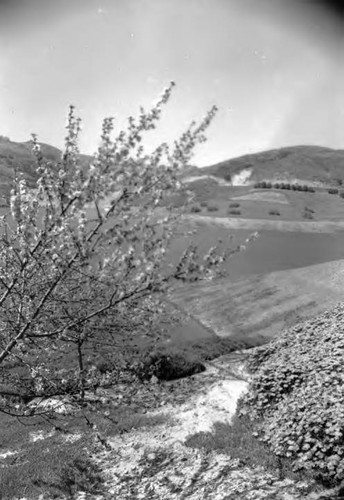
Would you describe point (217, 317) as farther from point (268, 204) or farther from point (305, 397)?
point (268, 204)

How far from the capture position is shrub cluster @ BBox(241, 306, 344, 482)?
17.1 meters

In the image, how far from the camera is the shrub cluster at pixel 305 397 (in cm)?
1714

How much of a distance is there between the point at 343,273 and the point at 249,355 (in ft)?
67.8

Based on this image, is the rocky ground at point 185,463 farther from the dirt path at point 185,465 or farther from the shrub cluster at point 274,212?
the shrub cluster at point 274,212

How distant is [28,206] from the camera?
10719mm

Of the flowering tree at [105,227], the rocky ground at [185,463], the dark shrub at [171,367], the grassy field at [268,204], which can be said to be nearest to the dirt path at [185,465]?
the rocky ground at [185,463]

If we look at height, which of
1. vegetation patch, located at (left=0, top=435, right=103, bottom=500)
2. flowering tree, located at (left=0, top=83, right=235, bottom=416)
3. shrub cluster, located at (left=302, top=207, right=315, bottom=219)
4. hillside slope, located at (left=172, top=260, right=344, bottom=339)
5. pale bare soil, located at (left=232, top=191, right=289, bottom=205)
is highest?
pale bare soil, located at (left=232, top=191, right=289, bottom=205)

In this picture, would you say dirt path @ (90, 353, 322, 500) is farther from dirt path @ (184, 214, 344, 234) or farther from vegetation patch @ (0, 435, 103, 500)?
dirt path @ (184, 214, 344, 234)

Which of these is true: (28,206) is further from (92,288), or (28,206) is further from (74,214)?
(92,288)

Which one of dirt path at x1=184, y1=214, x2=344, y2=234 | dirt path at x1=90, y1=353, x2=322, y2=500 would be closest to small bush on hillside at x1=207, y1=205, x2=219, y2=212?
dirt path at x1=184, y1=214, x2=344, y2=234

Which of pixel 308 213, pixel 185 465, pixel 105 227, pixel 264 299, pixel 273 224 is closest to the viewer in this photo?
pixel 105 227

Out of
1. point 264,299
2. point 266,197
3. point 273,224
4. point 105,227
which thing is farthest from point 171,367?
point 266,197

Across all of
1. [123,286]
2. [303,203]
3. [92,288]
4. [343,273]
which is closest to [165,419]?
[92,288]

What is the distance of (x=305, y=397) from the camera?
20328 mm
